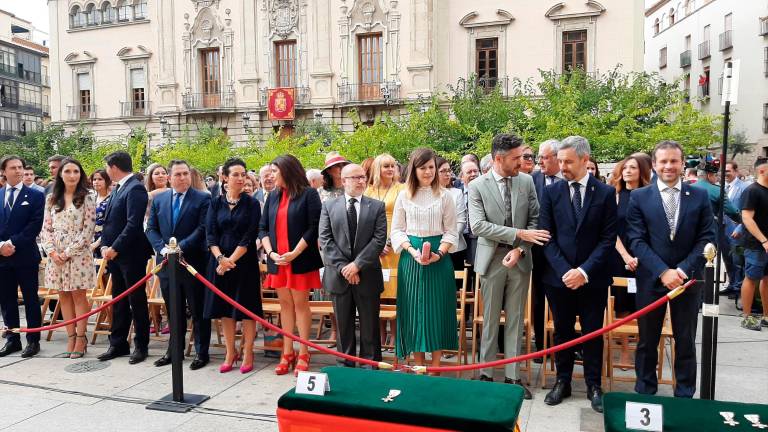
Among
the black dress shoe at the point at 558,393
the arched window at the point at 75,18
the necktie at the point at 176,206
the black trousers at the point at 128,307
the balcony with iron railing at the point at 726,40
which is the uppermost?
the arched window at the point at 75,18

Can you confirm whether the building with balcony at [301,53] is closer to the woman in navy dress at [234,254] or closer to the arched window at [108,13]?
the arched window at [108,13]

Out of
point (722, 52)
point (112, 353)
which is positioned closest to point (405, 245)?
point (112, 353)

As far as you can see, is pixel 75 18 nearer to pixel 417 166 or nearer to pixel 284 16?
pixel 284 16

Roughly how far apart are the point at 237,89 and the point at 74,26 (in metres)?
12.8

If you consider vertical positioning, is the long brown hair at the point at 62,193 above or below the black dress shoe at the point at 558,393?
above

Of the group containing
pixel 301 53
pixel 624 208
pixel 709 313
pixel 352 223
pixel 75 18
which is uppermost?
pixel 75 18

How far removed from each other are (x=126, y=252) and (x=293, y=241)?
1858 millimetres

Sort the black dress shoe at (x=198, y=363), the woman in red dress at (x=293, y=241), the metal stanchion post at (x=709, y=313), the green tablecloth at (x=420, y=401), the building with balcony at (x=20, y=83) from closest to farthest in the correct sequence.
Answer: the green tablecloth at (x=420, y=401)
the metal stanchion post at (x=709, y=313)
the woman in red dress at (x=293, y=241)
the black dress shoe at (x=198, y=363)
the building with balcony at (x=20, y=83)

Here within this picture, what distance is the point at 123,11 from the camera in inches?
1403

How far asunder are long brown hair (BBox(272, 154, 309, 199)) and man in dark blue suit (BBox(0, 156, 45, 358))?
9.54 feet

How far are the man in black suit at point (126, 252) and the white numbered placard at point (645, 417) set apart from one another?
510 cm

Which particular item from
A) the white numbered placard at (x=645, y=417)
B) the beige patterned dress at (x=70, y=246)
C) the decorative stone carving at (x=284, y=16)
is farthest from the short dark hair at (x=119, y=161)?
the decorative stone carving at (x=284, y=16)

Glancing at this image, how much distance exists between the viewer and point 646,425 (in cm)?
242

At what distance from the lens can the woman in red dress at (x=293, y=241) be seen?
220 inches
